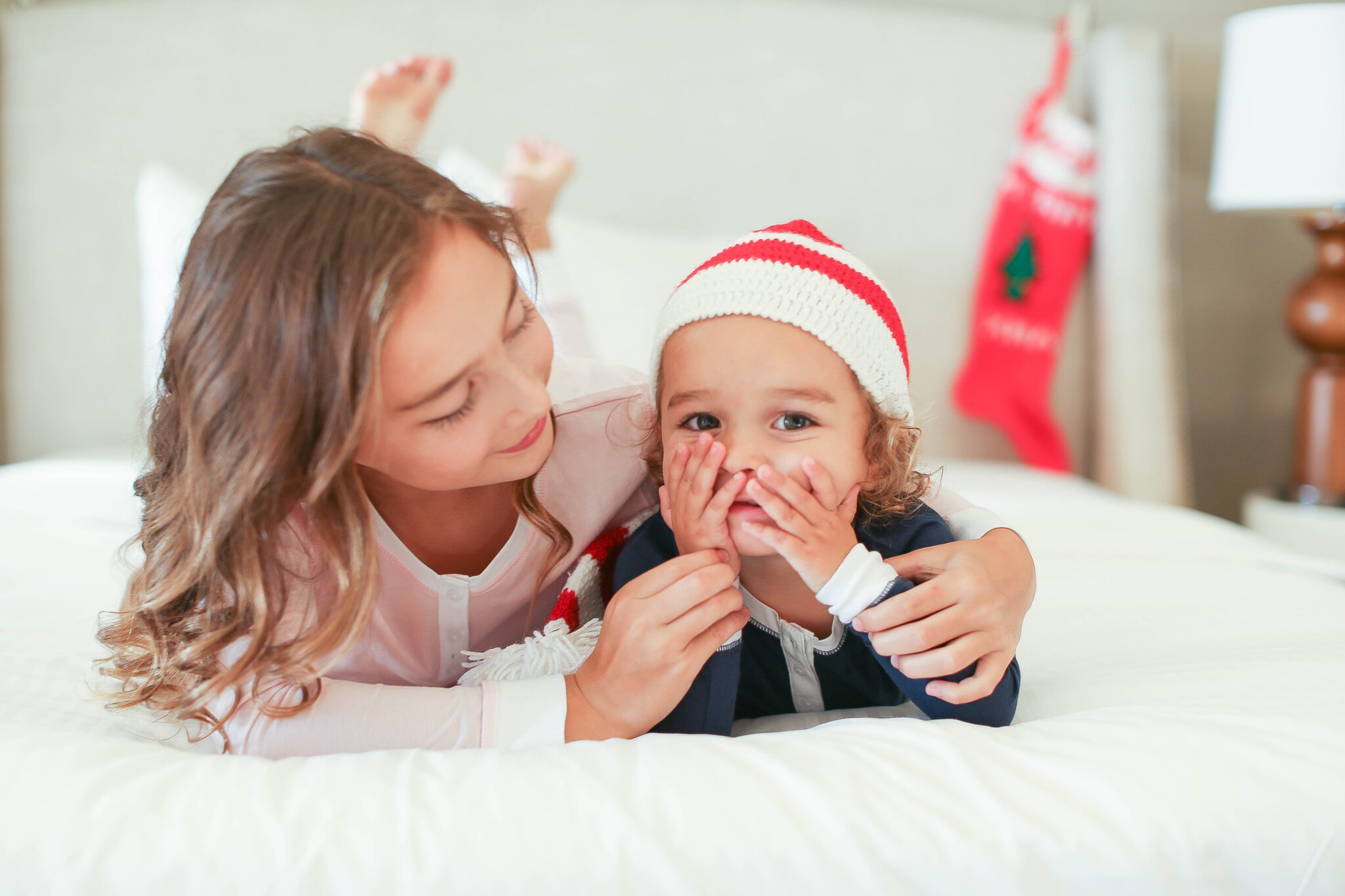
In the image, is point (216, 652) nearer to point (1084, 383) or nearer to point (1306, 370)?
point (1084, 383)

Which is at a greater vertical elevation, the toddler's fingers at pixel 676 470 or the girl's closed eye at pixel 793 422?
the girl's closed eye at pixel 793 422

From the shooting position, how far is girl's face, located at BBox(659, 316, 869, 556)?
76 centimetres

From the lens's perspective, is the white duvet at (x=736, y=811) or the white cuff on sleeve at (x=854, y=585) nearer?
the white duvet at (x=736, y=811)

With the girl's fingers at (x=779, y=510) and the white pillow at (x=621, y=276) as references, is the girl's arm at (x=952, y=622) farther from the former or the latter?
the white pillow at (x=621, y=276)

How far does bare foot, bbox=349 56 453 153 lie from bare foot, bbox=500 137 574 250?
0.17 m

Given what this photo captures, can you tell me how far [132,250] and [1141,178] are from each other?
2083 mm

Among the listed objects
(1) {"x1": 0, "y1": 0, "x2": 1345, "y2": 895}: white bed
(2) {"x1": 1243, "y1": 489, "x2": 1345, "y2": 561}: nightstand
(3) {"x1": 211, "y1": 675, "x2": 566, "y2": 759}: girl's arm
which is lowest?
(2) {"x1": 1243, "y1": 489, "x2": 1345, "y2": 561}: nightstand

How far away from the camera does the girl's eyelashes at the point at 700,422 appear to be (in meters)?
0.81

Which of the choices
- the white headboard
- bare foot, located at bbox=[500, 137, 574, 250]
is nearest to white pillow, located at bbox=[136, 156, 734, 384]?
bare foot, located at bbox=[500, 137, 574, 250]

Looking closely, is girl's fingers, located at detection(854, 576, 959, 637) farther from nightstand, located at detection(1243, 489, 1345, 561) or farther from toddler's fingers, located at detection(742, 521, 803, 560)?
nightstand, located at detection(1243, 489, 1345, 561)

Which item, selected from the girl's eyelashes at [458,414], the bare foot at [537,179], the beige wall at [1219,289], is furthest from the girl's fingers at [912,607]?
the beige wall at [1219,289]

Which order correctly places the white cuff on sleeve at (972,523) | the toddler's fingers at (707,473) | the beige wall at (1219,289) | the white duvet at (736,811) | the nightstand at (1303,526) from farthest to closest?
1. the beige wall at (1219,289)
2. the nightstand at (1303,526)
3. the white cuff on sleeve at (972,523)
4. the toddler's fingers at (707,473)
5. the white duvet at (736,811)

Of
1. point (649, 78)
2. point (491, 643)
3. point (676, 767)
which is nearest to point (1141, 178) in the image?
point (649, 78)

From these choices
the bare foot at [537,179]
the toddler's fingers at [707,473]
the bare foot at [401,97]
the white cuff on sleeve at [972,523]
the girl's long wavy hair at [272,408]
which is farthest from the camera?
the bare foot at [537,179]
